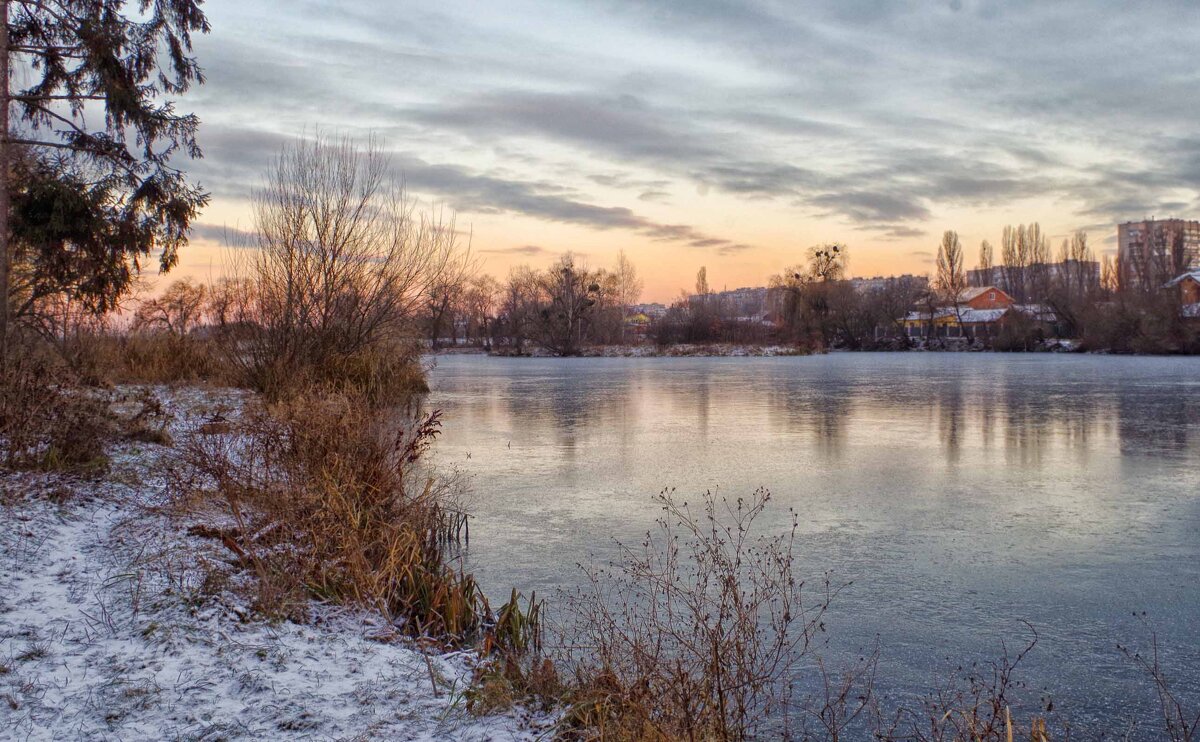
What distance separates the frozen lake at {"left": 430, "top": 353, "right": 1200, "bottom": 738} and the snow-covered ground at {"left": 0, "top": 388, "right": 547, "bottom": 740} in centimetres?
179

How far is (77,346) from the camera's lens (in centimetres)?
1529

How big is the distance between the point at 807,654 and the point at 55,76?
10.9 meters

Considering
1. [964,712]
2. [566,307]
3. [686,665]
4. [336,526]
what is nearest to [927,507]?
[686,665]

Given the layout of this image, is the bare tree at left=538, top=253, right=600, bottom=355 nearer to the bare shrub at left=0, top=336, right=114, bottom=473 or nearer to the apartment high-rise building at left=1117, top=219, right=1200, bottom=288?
the apartment high-rise building at left=1117, top=219, right=1200, bottom=288

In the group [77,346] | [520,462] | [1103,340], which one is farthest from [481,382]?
[1103,340]

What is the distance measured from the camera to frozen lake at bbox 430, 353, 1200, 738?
4.97m

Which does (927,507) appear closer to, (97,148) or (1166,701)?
(1166,701)

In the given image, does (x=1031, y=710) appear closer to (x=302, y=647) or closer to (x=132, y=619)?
(x=302, y=647)

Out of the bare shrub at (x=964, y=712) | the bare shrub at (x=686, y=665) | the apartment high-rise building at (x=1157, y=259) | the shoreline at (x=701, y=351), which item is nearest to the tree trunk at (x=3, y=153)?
the bare shrub at (x=686, y=665)

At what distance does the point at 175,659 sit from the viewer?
160 inches

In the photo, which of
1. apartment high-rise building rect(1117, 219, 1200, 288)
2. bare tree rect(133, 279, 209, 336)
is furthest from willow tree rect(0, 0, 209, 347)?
apartment high-rise building rect(1117, 219, 1200, 288)

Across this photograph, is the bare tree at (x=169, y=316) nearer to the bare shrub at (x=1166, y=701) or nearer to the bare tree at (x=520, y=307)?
the bare shrub at (x=1166, y=701)

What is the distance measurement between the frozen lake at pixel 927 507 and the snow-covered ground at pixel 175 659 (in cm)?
179

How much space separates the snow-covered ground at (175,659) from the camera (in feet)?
11.5
